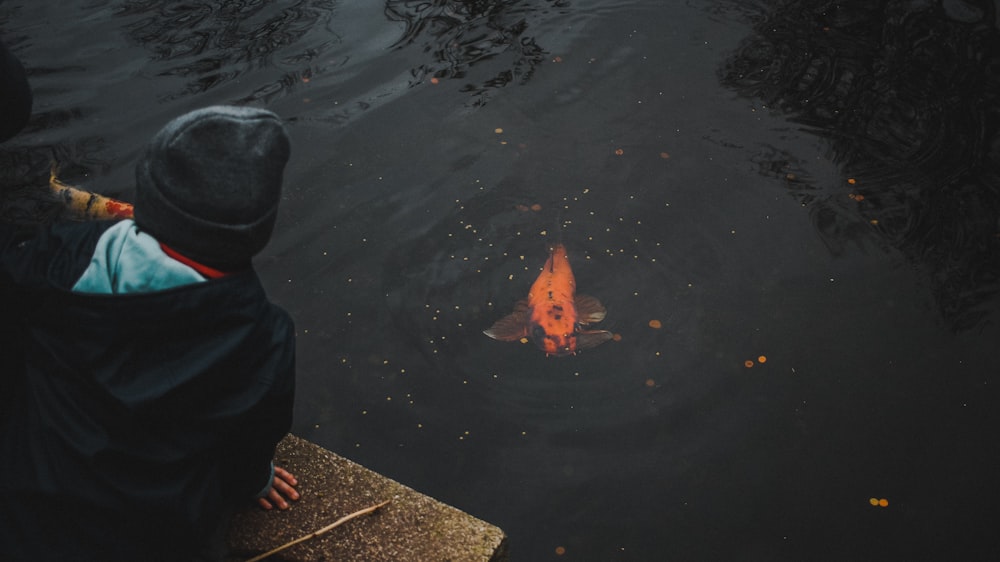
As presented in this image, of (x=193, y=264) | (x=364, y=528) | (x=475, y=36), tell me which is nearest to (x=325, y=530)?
(x=364, y=528)

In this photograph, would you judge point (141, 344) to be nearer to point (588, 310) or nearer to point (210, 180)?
point (210, 180)

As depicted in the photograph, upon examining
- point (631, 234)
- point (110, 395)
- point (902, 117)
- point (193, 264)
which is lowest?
point (631, 234)

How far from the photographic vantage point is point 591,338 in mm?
4305

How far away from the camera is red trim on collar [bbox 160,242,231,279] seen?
84.5 inches

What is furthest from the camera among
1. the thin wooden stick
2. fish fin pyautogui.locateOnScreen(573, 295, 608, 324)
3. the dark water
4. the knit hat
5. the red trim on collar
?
fish fin pyautogui.locateOnScreen(573, 295, 608, 324)

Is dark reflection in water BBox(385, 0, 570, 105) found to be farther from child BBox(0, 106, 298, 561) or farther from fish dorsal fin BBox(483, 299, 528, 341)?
child BBox(0, 106, 298, 561)

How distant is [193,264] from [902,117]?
4980 millimetres

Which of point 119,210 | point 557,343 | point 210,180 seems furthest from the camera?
point 557,343

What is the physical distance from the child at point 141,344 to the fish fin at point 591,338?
225 centimetres

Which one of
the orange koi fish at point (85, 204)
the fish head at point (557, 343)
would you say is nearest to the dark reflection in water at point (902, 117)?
the fish head at point (557, 343)

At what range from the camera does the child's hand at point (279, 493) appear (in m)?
2.75

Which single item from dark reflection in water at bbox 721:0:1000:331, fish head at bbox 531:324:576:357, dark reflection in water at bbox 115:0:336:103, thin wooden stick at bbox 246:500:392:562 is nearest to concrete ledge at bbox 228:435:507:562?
thin wooden stick at bbox 246:500:392:562

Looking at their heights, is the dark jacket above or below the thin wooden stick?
above

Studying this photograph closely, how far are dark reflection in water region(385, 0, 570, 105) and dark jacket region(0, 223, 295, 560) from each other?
4.00 m
